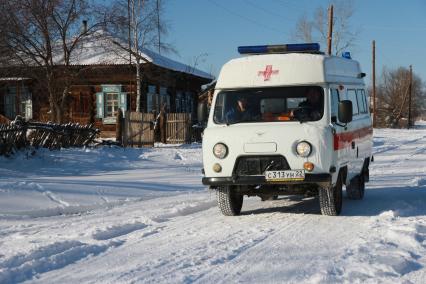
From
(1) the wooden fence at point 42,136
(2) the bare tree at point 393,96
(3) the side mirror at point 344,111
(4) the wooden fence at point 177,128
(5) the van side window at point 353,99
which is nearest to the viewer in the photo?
(3) the side mirror at point 344,111

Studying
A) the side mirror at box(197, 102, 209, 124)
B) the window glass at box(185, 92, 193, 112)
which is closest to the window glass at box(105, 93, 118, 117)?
the window glass at box(185, 92, 193, 112)

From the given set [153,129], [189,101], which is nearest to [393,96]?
[189,101]

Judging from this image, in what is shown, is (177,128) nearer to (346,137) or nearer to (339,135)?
(346,137)

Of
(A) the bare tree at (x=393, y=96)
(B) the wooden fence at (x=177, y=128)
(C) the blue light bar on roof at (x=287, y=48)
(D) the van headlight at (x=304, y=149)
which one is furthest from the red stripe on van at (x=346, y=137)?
(A) the bare tree at (x=393, y=96)

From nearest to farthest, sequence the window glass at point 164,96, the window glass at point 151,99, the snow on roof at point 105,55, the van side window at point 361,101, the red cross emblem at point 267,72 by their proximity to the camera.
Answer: the red cross emblem at point 267,72
the van side window at point 361,101
the snow on roof at point 105,55
the window glass at point 151,99
the window glass at point 164,96

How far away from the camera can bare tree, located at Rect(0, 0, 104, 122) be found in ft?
73.2

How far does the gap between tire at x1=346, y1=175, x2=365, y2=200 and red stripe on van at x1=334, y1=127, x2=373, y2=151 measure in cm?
77

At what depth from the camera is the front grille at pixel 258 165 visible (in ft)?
27.2

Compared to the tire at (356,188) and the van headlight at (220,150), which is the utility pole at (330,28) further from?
the van headlight at (220,150)

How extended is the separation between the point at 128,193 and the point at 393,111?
80.0 meters

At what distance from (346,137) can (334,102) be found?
2.07ft

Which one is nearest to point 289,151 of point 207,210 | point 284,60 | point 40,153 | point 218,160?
point 218,160

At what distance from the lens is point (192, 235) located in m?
7.37

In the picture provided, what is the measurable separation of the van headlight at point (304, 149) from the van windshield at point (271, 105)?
55cm
